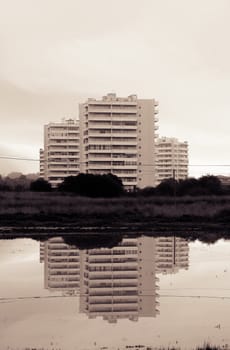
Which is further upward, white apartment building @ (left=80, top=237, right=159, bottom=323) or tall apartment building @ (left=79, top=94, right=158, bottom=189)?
tall apartment building @ (left=79, top=94, right=158, bottom=189)

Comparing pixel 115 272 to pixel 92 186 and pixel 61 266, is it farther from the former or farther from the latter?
pixel 92 186

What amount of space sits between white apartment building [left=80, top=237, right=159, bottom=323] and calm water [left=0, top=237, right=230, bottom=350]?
2 cm

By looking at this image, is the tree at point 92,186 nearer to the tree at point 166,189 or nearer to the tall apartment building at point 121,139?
the tree at point 166,189

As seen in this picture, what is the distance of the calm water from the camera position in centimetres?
884

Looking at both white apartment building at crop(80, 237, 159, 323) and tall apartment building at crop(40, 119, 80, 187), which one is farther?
tall apartment building at crop(40, 119, 80, 187)

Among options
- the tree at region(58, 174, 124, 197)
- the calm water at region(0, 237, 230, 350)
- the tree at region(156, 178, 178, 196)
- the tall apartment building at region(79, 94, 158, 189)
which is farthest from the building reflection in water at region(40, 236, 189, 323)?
the tall apartment building at region(79, 94, 158, 189)

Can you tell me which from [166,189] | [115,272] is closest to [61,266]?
[115,272]

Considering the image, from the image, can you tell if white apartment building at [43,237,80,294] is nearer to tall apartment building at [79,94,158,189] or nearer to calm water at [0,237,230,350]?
calm water at [0,237,230,350]

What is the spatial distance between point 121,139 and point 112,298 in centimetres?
12418

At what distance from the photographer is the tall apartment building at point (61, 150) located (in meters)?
154

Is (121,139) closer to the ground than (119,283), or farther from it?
farther from it

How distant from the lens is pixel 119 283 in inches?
553

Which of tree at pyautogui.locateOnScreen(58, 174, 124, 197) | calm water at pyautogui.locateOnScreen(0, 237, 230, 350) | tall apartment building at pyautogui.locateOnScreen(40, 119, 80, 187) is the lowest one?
calm water at pyautogui.locateOnScreen(0, 237, 230, 350)

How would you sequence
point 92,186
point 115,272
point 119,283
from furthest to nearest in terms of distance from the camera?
point 92,186 → point 115,272 → point 119,283
